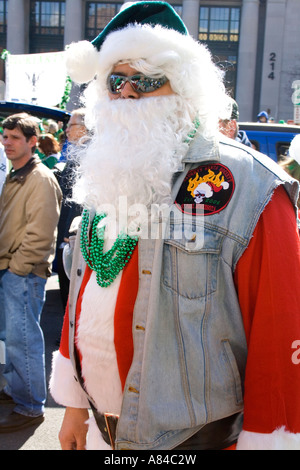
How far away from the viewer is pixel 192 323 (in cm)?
154

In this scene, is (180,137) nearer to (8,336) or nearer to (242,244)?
(242,244)

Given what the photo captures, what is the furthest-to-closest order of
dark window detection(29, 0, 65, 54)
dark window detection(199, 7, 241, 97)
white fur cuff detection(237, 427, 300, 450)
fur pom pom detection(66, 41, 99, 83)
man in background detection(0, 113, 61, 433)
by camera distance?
dark window detection(29, 0, 65, 54) < dark window detection(199, 7, 241, 97) < man in background detection(0, 113, 61, 433) < fur pom pom detection(66, 41, 99, 83) < white fur cuff detection(237, 427, 300, 450)

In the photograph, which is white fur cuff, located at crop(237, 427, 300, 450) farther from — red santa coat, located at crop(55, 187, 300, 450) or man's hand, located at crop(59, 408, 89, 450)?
man's hand, located at crop(59, 408, 89, 450)

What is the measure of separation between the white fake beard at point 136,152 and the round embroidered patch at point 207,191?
61mm

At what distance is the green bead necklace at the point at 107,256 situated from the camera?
1687 mm

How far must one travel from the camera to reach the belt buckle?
1642 millimetres

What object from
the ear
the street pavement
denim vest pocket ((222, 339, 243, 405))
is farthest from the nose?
the street pavement

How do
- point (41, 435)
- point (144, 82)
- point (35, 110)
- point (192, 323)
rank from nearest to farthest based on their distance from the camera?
point (192, 323), point (144, 82), point (41, 435), point (35, 110)

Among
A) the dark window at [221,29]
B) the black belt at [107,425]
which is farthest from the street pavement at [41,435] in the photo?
the dark window at [221,29]

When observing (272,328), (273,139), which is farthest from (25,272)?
(273,139)

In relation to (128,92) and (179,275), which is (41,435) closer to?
(179,275)

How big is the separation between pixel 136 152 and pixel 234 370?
0.76 meters

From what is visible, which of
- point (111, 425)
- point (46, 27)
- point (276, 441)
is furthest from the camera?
point (46, 27)

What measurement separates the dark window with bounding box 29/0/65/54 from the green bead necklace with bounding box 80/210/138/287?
33.9 metres
